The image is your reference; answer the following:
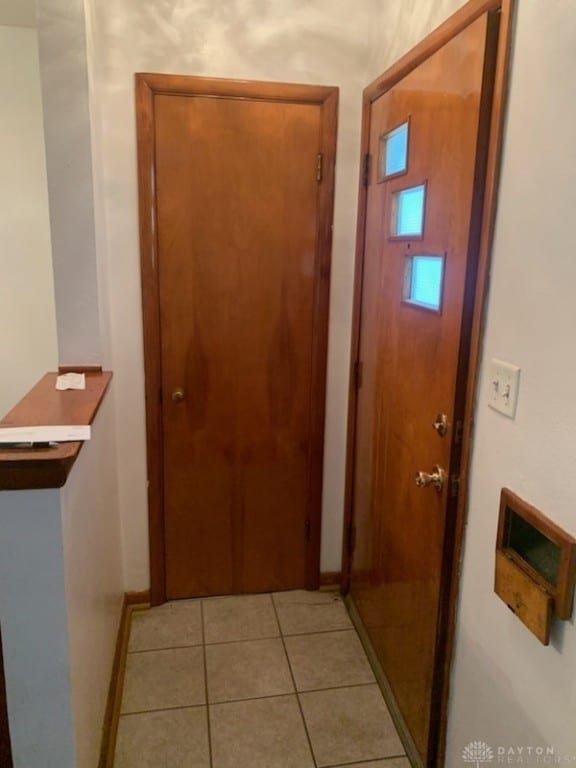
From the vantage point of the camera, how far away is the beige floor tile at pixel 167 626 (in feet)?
7.40

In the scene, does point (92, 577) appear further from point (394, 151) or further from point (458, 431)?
point (394, 151)

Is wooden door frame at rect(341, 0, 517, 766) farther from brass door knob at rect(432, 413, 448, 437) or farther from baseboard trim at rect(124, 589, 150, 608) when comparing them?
baseboard trim at rect(124, 589, 150, 608)

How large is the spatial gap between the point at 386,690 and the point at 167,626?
918mm

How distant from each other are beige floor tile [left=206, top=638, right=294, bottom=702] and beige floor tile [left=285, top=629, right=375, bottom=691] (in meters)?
0.05

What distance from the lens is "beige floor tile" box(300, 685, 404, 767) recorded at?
179 centimetres

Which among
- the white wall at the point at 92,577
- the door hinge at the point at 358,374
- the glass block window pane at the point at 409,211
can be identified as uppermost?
the glass block window pane at the point at 409,211

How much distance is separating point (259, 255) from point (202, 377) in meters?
0.54

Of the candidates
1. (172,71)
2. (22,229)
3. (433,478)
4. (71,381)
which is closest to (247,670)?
(433,478)

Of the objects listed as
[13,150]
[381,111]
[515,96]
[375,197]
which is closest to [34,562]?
[515,96]

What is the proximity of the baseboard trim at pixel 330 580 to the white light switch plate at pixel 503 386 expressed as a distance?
5.10ft

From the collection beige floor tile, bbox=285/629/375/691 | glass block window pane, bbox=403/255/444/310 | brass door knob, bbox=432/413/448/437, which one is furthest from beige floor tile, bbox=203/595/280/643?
glass block window pane, bbox=403/255/444/310

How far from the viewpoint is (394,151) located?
1.87 meters

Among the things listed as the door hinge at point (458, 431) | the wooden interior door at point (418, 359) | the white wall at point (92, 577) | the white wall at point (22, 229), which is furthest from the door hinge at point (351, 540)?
the white wall at point (22, 229)

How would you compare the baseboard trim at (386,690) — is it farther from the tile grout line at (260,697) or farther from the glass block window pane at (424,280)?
the glass block window pane at (424,280)
